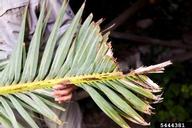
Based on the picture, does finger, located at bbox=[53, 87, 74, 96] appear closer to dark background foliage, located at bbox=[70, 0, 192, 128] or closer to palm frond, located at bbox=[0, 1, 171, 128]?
palm frond, located at bbox=[0, 1, 171, 128]

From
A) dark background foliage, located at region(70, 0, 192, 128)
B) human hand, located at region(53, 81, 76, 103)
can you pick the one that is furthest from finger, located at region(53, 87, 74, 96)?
dark background foliage, located at region(70, 0, 192, 128)

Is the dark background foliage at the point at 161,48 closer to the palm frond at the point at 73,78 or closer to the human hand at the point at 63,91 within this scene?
the human hand at the point at 63,91

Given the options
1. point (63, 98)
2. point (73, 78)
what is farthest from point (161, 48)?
point (73, 78)

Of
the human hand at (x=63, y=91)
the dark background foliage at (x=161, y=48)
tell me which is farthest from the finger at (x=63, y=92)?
the dark background foliage at (x=161, y=48)

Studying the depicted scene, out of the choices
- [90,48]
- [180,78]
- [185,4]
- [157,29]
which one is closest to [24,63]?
[90,48]

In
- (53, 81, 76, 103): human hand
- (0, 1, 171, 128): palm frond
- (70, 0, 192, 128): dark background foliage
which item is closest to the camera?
(0, 1, 171, 128): palm frond

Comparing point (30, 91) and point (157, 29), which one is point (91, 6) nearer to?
point (157, 29)
